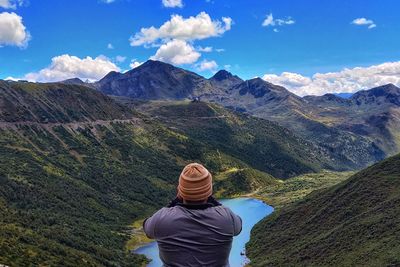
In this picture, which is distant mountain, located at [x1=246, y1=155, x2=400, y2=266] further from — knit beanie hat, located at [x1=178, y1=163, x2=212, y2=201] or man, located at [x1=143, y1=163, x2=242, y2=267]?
knit beanie hat, located at [x1=178, y1=163, x2=212, y2=201]

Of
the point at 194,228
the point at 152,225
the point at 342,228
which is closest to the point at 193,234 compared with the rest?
the point at 194,228

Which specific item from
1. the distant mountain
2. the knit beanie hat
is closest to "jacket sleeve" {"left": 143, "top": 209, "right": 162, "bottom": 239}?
the knit beanie hat

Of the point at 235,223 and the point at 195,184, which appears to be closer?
the point at 195,184

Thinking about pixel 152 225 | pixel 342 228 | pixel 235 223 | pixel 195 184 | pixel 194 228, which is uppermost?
pixel 195 184

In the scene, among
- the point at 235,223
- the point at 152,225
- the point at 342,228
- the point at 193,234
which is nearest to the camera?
the point at 193,234

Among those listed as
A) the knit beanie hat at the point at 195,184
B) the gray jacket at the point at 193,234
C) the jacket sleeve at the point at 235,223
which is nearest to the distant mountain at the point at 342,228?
the jacket sleeve at the point at 235,223

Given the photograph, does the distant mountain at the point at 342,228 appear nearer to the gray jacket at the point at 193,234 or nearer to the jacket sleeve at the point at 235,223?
the jacket sleeve at the point at 235,223

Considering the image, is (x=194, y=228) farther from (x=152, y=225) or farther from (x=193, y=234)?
(x=152, y=225)
